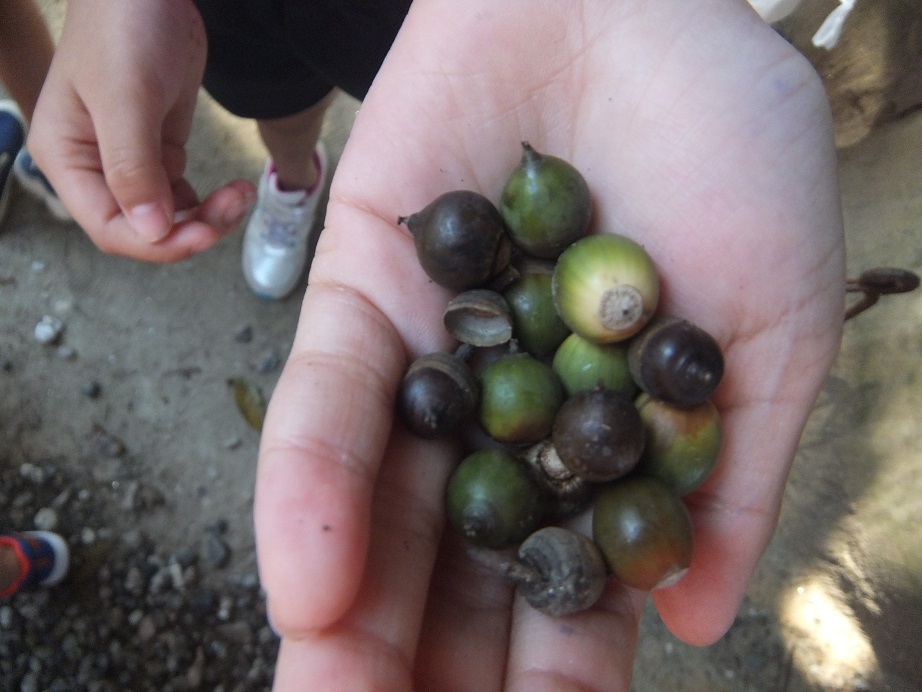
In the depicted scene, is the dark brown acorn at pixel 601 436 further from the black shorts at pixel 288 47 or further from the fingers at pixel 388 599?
the black shorts at pixel 288 47

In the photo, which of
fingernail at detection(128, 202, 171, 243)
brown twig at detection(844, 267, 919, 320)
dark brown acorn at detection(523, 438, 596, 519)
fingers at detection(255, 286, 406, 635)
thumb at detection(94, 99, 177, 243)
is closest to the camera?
fingers at detection(255, 286, 406, 635)

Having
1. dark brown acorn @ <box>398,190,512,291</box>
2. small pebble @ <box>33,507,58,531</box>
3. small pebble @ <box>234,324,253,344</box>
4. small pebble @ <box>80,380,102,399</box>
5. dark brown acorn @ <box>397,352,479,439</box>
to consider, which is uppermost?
dark brown acorn @ <box>398,190,512,291</box>

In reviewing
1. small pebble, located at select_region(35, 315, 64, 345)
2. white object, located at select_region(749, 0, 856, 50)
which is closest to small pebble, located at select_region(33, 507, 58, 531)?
small pebble, located at select_region(35, 315, 64, 345)

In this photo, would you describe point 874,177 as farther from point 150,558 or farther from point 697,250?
point 150,558

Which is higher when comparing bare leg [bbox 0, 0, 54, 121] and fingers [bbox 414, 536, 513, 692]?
fingers [bbox 414, 536, 513, 692]

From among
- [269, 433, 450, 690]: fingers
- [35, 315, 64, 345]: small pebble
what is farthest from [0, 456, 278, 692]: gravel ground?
[269, 433, 450, 690]: fingers

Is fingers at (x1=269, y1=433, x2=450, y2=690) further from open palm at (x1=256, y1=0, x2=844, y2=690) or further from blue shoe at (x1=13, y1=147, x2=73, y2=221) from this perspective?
blue shoe at (x1=13, y1=147, x2=73, y2=221)

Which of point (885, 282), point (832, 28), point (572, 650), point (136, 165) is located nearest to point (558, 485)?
point (572, 650)

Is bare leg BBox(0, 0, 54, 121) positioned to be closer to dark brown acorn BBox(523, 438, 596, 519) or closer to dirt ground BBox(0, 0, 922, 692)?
dirt ground BBox(0, 0, 922, 692)

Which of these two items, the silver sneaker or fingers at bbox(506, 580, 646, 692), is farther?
the silver sneaker

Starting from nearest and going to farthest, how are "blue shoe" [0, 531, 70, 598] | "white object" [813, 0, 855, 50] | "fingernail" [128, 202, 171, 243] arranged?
"fingernail" [128, 202, 171, 243]
"blue shoe" [0, 531, 70, 598]
"white object" [813, 0, 855, 50]
